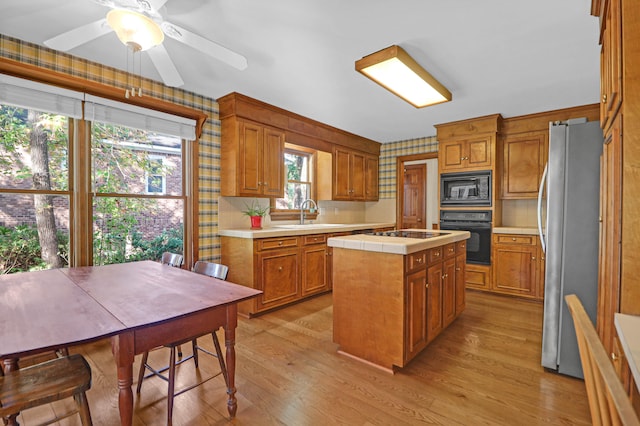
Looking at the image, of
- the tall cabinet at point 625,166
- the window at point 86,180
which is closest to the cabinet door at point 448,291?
the tall cabinet at point 625,166

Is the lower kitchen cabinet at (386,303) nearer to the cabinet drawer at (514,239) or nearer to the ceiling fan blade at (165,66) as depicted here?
the ceiling fan blade at (165,66)

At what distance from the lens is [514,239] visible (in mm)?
4004

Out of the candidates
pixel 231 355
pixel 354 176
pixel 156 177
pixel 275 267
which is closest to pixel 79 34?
pixel 156 177

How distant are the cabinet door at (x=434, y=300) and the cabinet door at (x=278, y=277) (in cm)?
168

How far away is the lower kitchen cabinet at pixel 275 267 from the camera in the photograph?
326cm

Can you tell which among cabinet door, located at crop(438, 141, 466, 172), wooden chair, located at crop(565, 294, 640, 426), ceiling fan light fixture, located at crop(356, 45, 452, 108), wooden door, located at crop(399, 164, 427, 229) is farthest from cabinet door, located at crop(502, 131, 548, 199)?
wooden chair, located at crop(565, 294, 640, 426)

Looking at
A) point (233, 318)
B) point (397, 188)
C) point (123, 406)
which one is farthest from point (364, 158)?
point (123, 406)

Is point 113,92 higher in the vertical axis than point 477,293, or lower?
higher

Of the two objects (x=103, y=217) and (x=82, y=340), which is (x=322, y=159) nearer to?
(x=103, y=217)

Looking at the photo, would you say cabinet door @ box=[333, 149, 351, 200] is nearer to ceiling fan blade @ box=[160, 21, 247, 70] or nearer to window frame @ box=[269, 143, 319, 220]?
window frame @ box=[269, 143, 319, 220]

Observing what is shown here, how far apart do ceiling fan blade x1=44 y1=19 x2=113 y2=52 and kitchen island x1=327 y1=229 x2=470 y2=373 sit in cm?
191

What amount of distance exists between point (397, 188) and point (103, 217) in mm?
4377

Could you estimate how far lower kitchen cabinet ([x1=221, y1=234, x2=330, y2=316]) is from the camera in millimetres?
3256

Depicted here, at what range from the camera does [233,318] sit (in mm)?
1647
